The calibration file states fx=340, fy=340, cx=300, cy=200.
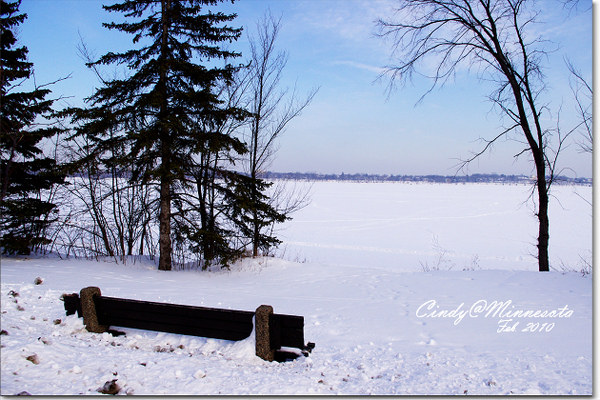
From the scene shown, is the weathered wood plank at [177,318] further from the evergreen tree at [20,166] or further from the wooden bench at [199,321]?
the evergreen tree at [20,166]

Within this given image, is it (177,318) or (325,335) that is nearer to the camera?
(177,318)

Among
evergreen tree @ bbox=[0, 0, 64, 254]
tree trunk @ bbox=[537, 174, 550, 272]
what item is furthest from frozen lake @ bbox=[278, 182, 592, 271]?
evergreen tree @ bbox=[0, 0, 64, 254]

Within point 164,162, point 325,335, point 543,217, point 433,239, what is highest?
point 164,162

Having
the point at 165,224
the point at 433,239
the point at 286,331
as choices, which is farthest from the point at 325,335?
the point at 433,239

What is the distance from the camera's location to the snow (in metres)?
3.43

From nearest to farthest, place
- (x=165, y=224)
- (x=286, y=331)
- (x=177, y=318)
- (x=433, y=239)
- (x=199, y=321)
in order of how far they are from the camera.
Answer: (x=286, y=331), (x=199, y=321), (x=177, y=318), (x=165, y=224), (x=433, y=239)

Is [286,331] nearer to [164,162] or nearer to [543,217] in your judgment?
[164,162]

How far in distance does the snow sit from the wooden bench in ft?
0.57

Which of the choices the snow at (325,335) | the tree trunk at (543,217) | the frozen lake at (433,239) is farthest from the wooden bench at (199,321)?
the frozen lake at (433,239)

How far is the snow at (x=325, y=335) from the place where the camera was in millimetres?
3428

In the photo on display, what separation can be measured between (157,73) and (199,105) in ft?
5.06

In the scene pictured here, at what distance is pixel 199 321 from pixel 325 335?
2.12 metres

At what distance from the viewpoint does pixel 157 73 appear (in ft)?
33.7

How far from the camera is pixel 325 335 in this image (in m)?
5.45
